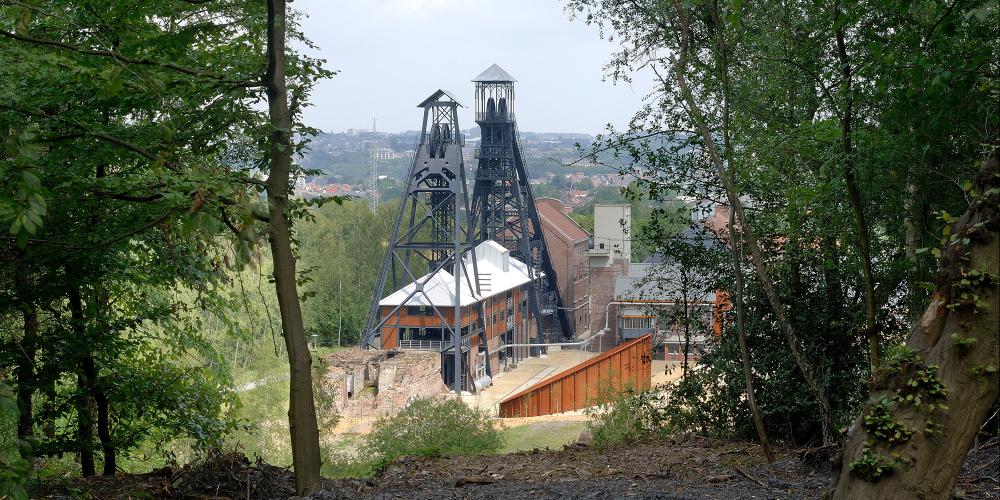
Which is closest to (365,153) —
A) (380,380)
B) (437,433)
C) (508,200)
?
(508,200)

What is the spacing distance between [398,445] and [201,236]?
7744 millimetres

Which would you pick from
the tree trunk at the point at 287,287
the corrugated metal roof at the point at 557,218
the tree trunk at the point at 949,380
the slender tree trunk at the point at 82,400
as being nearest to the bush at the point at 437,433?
the slender tree trunk at the point at 82,400

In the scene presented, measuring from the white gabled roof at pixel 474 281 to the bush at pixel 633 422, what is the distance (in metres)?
22.5

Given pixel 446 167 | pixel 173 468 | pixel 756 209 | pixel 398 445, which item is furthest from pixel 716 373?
pixel 446 167

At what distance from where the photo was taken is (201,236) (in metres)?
8.02

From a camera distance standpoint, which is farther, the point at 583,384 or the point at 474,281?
the point at 474,281

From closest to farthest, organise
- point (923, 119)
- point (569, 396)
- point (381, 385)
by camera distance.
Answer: point (923, 119) → point (569, 396) → point (381, 385)

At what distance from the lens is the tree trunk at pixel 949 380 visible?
267 centimetres

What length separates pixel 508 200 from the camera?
4019 cm

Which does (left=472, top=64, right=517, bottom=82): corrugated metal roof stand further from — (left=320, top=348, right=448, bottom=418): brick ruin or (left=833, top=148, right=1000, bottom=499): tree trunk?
(left=833, top=148, right=1000, bottom=499): tree trunk

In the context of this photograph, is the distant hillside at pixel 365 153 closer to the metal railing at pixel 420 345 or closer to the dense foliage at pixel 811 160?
the metal railing at pixel 420 345

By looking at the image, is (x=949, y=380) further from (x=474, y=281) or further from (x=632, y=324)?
(x=632, y=324)

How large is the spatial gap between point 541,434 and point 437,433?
3.86 m

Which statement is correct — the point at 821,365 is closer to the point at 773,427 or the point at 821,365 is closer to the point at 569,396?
the point at 773,427
